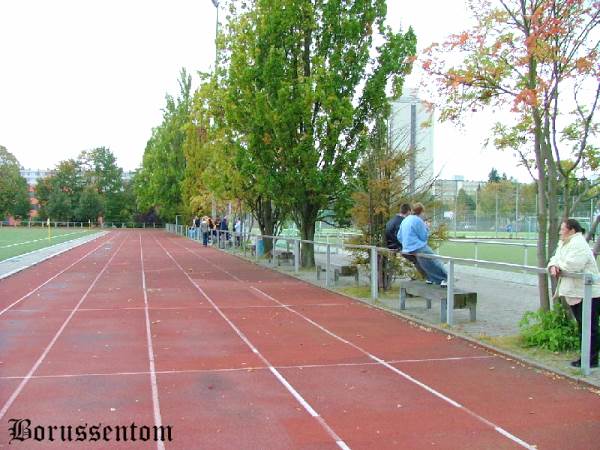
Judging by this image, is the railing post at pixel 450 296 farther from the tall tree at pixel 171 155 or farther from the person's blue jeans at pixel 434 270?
the tall tree at pixel 171 155

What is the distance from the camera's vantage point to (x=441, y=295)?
9.92m

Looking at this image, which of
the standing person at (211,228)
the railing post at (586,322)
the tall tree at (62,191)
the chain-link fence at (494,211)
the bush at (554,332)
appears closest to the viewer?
the railing post at (586,322)

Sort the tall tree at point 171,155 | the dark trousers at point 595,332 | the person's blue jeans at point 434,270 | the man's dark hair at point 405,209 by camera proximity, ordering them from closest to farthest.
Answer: the dark trousers at point 595,332
the person's blue jeans at point 434,270
the man's dark hair at point 405,209
the tall tree at point 171,155

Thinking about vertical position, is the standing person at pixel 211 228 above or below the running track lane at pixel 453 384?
above

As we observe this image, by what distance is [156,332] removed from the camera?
29.5 ft

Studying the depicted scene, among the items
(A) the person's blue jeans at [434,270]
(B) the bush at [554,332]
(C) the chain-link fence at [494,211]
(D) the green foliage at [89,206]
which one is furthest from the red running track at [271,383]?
(D) the green foliage at [89,206]

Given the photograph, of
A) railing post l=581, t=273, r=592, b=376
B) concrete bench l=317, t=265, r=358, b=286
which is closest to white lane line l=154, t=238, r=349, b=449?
railing post l=581, t=273, r=592, b=376

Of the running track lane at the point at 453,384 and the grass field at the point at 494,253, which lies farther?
the grass field at the point at 494,253

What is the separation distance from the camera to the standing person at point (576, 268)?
664 centimetres

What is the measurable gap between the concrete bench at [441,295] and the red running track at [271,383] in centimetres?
57

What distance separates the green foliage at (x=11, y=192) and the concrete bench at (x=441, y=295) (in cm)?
10156

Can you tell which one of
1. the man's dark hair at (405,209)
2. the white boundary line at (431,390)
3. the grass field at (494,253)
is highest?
the man's dark hair at (405,209)

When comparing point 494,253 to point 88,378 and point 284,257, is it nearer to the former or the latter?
point 284,257

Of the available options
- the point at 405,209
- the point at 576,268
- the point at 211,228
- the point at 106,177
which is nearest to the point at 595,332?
the point at 576,268
